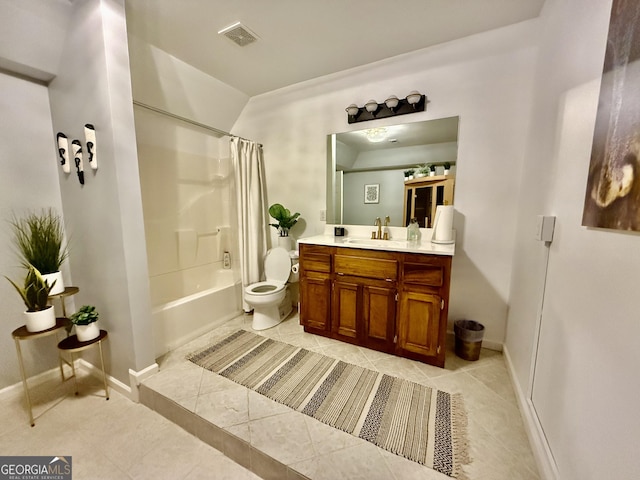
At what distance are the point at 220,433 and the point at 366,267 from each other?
1.38 metres

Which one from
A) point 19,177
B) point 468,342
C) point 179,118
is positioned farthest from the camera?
point 179,118

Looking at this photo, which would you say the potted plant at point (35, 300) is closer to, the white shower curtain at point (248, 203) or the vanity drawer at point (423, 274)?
the white shower curtain at point (248, 203)

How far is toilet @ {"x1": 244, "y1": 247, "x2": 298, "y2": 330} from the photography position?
2.28m

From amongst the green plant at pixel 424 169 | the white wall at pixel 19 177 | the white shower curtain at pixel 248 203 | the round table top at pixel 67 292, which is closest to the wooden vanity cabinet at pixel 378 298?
the white shower curtain at pixel 248 203

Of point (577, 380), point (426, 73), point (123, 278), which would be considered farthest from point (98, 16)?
point (577, 380)

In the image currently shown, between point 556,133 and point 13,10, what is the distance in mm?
3043

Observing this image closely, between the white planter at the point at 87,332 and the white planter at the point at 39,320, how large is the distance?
16 cm

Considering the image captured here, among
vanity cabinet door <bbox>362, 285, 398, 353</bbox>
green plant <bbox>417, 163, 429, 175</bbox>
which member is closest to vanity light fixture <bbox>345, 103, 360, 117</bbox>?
green plant <bbox>417, 163, 429, 175</bbox>

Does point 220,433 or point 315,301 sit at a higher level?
point 315,301

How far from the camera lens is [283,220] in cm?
262

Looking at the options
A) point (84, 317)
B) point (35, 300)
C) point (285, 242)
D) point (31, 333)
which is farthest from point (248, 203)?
point (31, 333)

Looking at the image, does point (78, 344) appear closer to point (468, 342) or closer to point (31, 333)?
point (31, 333)

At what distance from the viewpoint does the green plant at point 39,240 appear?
154cm

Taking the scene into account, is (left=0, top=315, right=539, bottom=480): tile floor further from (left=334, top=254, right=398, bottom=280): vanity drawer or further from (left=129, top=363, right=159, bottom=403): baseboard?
(left=334, top=254, right=398, bottom=280): vanity drawer
